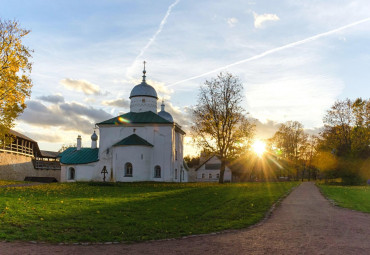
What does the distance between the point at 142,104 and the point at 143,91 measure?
176 centimetres

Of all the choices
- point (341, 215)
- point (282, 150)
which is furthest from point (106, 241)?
point (282, 150)

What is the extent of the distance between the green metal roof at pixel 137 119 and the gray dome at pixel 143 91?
10.3 ft

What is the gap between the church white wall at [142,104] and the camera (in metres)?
45.4

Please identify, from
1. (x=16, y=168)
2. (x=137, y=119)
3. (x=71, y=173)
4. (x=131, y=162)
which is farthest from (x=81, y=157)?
(x=131, y=162)

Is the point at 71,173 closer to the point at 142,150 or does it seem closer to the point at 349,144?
the point at 142,150

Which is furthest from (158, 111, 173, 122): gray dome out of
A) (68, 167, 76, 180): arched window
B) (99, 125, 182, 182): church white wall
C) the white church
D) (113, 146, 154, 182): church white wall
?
(68, 167, 76, 180): arched window

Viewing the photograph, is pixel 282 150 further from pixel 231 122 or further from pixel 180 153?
pixel 231 122

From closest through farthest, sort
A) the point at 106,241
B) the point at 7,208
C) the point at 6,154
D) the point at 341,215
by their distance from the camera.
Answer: the point at 106,241 → the point at 7,208 → the point at 341,215 → the point at 6,154

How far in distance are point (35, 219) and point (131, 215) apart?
3215 mm

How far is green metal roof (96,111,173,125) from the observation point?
137ft

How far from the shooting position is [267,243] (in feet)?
29.7

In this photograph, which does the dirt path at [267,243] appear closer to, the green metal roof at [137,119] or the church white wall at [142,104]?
the green metal roof at [137,119]

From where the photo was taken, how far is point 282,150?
64.6 m

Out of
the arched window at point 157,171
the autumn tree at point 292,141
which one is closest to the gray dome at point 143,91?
the arched window at point 157,171
